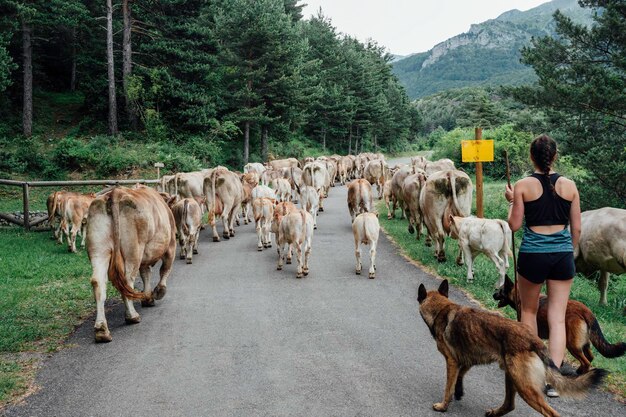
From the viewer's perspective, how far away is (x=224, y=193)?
569 inches

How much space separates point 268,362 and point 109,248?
2.84 m

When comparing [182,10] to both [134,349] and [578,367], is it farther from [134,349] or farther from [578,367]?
[578,367]

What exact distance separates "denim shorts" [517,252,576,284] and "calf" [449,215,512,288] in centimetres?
370

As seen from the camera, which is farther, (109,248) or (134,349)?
(109,248)

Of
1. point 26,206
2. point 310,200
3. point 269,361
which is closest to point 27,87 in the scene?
point 26,206

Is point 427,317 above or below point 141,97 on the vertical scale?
below

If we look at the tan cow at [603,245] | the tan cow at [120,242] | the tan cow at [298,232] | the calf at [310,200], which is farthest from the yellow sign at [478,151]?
the calf at [310,200]

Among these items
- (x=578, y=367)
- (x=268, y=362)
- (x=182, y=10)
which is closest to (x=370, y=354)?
(x=268, y=362)

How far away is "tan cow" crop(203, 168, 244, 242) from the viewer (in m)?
14.3

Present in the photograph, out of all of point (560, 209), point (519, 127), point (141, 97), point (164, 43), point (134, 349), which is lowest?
point (134, 349)

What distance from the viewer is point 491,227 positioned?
8.36 m

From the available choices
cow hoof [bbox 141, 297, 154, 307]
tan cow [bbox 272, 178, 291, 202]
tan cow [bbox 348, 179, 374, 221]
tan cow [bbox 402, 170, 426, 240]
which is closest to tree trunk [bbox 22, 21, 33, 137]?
tan cow [bbox 272, 178, 291, 202]

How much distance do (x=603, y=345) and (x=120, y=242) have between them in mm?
5955

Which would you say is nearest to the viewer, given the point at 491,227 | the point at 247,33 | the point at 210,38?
the point at 491,227
